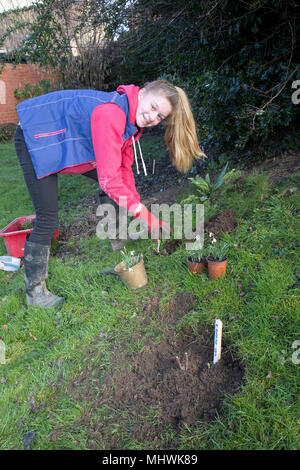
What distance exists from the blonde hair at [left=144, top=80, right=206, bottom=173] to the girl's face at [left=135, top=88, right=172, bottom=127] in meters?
0.03

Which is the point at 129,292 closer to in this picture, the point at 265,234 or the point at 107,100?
the point at 265,234

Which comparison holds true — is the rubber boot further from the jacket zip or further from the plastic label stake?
the plastic label stake

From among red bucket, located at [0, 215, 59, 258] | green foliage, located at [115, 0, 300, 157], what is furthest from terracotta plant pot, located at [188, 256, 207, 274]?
red bucket, located at [0, 215, 59, 258]

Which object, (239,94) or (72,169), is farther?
(239,94)

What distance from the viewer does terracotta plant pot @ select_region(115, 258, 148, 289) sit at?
2.77 meters

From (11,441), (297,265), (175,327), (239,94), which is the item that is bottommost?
(11,441)

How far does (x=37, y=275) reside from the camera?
290 cm

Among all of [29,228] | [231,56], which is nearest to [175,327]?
[29,228]

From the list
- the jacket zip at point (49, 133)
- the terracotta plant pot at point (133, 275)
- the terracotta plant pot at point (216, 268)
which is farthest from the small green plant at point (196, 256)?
the jacket zip at point (49, 133)

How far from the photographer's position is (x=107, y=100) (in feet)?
7.76

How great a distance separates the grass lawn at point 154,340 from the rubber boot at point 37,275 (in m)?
0.09

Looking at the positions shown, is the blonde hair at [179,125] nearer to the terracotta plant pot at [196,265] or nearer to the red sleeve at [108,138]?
the red sleeve at [108,138]

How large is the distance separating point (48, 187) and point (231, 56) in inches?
122

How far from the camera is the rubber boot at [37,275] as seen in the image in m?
2.81
